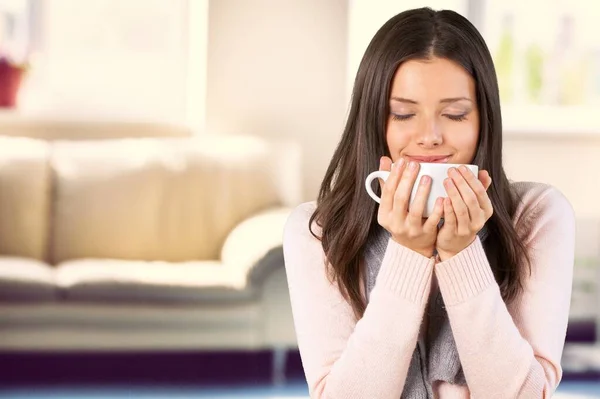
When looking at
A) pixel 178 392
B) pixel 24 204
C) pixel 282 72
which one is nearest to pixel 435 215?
pixel 178 392

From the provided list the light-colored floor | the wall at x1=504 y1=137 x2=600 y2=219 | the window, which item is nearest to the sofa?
the light-colored floor

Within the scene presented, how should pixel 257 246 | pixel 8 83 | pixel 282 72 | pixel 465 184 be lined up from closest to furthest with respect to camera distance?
pixel 465 184 < pixel 257 246 < pixel 8 83 < pixel 282 72

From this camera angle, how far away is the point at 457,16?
1.25 metres

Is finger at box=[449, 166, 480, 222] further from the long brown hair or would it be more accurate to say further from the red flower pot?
the red flower pot

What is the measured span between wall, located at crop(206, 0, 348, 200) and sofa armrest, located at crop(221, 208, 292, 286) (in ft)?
1.54

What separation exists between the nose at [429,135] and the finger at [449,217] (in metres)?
0.14

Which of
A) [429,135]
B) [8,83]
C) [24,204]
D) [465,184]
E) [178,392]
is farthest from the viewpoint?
[8,83]

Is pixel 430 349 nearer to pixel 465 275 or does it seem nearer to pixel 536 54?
pixel 465 275

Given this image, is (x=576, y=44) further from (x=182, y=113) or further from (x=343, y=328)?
(x=343, y=328)

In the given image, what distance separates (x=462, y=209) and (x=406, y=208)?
63 mm

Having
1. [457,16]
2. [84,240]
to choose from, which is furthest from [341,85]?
[457,16]

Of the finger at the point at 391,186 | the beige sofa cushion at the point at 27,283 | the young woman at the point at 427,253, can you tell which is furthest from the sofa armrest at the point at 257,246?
the finger at the point at 391,186

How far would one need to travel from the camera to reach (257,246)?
3.21 meters

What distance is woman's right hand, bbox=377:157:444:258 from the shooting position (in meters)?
1.05
